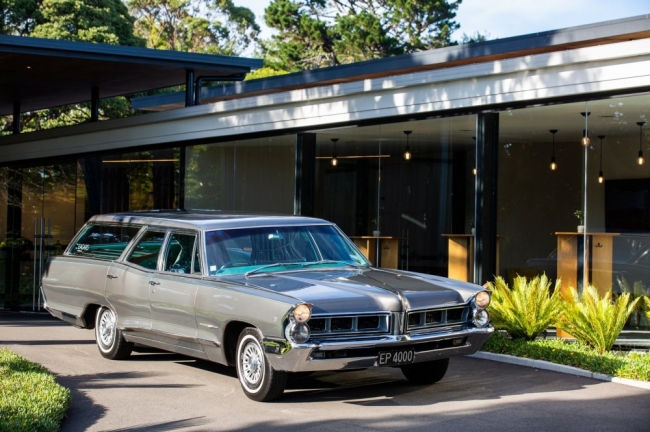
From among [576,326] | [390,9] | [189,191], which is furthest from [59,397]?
[390,9]

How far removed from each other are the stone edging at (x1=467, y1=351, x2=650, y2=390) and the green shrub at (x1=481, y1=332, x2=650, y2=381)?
9 centimetres

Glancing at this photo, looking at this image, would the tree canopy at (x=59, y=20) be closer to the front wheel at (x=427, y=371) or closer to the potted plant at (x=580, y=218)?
the potted plant at (x=580, y=218)

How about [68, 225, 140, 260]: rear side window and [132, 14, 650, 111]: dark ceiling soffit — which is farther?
[132, 14, 650, 111]: dark ceiling soffit

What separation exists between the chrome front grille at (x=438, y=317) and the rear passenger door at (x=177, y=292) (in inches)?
89.2

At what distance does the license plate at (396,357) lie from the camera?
8.38 m

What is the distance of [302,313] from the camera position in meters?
8.14

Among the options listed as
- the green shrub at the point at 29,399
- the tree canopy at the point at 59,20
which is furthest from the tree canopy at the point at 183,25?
the green shrub at the point at 29,399

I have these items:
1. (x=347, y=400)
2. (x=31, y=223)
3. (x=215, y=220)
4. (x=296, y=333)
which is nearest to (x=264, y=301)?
(x=296, y=333)

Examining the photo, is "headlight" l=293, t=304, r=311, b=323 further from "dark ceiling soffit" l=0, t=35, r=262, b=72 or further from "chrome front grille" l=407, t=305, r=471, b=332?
"dark ceiling soffit" l=0, t=35, r=262, b=72

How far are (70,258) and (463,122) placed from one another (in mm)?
6007

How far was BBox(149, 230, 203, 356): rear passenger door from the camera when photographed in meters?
9.62

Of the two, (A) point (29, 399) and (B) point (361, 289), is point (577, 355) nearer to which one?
(B) point (361, 289)

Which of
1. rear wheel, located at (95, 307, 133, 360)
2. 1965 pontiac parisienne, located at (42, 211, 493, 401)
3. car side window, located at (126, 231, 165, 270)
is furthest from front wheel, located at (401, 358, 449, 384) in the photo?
rear wheel, located at (95, 307, 133, 360)

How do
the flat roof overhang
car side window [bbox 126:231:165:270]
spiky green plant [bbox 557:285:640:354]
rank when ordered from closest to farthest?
1. car side window [bbox 126:231:165:270]
2. spiky green plant [bbox 557:285:640:354]
3. the flat roof overhang
